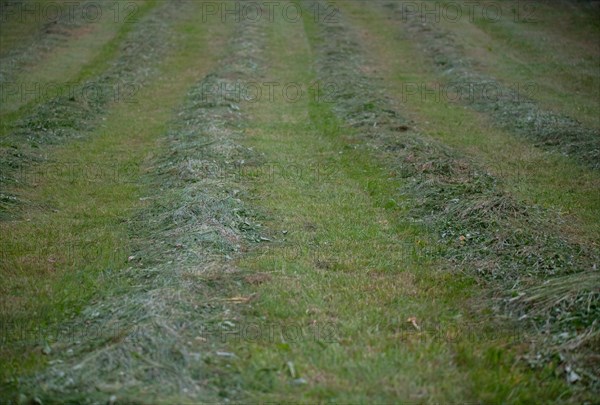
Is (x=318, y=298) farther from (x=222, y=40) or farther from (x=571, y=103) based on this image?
(x=222, y=40)

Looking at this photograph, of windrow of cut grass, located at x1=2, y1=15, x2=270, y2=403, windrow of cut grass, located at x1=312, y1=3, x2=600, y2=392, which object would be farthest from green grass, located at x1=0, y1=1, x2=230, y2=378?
windrow of cut grass, located at x1=312, y1=3, x2=600, y2=392

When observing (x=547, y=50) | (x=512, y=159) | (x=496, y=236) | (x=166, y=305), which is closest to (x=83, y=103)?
(x=512, y=159)

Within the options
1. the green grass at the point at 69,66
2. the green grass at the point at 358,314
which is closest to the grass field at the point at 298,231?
the green grass at the point at 358,314

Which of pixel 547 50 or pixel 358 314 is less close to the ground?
pixel 547 50

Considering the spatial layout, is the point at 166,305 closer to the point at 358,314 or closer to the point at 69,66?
the point at 358,314

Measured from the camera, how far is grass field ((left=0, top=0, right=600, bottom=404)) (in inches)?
217

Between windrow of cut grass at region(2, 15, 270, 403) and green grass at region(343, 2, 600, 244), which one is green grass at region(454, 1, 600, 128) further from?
windrow of cut grass at region(2, 15, 270, 403)

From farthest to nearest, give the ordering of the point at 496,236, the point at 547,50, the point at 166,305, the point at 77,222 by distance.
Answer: the point at 547,50
the point at 77,222
the point at 496,236
the point at 166,305

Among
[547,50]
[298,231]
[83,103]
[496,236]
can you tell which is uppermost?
[547,50]

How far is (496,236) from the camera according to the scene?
799cm

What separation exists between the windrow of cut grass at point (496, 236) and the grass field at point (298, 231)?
0.03 meters

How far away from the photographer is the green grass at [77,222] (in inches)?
272

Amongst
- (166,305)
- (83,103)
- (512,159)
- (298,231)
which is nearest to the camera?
(166,305)

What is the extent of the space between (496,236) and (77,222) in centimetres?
621
